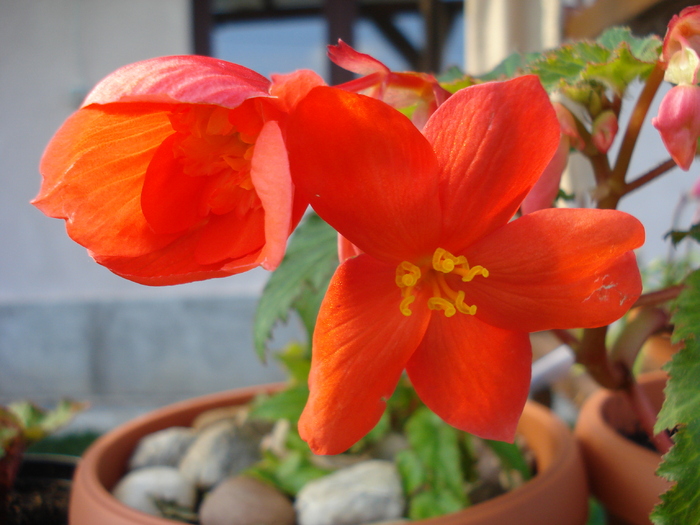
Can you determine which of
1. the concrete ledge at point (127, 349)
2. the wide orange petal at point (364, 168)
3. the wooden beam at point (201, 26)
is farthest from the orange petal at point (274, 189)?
the wooden beam at point (201, 26)

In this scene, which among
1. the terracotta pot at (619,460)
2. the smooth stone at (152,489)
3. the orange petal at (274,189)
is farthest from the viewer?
the smooth stone at (152,489)

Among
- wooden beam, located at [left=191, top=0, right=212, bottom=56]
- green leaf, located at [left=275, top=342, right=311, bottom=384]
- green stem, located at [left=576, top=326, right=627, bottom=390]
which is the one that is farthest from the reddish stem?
wooden beam, located at [left=191, top=0, right=212, bottom=56]

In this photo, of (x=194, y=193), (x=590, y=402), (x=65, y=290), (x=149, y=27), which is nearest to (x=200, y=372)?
(x=65, y=290)

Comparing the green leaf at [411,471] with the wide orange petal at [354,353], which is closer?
the wide orange petal at [354,353]

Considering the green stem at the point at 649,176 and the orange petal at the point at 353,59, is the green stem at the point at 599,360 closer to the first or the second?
the green stem at the point at 649,176

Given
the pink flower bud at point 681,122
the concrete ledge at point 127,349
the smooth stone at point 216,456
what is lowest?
the concrete ledge at point 127,349

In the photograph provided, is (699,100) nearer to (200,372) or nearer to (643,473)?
(643,473)

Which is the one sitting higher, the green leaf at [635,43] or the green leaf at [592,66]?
the green leaf at [635,43]

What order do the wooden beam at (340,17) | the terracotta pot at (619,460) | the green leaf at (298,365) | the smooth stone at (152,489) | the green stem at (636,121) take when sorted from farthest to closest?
the wooden beam at (340,17) < the green leaf at (298,365) < the smooth stone at (152,489) < the terracotta pot at (619,460) < the green stem at (636,121)
